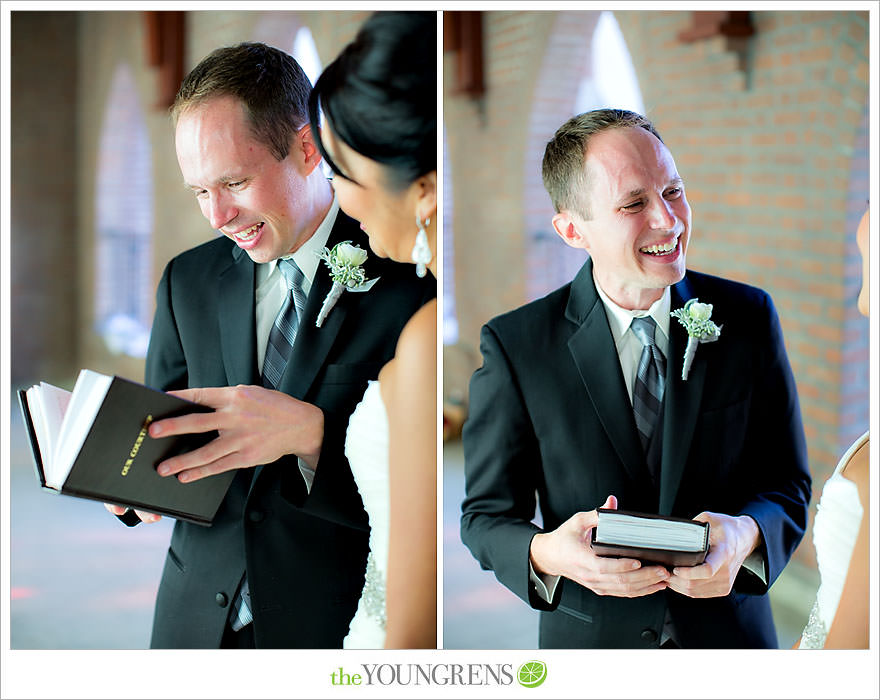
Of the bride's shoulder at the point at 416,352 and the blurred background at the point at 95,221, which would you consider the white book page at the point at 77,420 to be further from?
the bride's shoulder at the point at 416,352

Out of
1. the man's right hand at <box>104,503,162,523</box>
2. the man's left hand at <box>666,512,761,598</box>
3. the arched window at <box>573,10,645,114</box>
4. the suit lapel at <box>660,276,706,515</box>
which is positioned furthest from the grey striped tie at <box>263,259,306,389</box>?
the man's left hand at <box>666,512,761,598</box>

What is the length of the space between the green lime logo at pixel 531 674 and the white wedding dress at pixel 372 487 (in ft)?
1.30

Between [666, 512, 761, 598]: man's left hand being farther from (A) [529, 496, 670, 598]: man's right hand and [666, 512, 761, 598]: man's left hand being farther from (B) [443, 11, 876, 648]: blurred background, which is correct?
(B) [443, 11, 876, 648]: blurred background

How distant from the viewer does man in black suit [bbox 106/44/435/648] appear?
2.36m

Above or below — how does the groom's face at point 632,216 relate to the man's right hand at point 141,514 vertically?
above

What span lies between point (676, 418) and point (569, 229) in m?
0.55

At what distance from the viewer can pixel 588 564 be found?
94.2 inches

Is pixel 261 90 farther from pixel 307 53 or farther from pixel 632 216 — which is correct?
pixel 632 216

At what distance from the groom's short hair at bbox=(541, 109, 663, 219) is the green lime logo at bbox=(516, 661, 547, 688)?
3.96ft

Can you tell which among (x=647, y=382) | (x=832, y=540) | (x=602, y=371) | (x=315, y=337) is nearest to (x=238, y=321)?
(x=315, y=337)

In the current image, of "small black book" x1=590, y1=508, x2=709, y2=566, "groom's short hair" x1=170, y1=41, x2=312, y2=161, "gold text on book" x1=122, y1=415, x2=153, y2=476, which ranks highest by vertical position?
"groom's short hair" x1=170, y1=41, x2=312, y2=161

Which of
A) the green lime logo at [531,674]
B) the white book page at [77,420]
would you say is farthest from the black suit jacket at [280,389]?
the green lime logo at [531,674]

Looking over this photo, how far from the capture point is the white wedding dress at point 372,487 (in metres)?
2.44

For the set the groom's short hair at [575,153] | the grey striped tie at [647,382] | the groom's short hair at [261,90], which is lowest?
the grey striped tie at [647,382]
